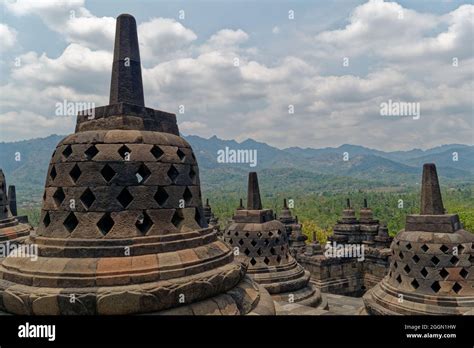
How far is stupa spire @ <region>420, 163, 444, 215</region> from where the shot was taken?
27.9ft

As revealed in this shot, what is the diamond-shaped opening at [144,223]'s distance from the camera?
4887 mm

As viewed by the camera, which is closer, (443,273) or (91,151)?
(91,151)

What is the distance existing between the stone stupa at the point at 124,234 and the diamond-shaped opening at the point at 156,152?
0.01 m

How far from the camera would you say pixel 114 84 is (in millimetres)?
5699

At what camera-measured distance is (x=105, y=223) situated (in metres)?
4.82

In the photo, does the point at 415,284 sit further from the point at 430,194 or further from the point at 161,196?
the point at 161,196

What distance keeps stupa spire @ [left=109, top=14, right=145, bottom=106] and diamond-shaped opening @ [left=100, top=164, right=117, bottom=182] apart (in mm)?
1294

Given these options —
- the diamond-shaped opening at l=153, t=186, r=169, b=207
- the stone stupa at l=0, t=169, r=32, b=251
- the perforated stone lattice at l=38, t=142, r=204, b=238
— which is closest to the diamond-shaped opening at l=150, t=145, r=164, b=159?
the perforated stone lattice at l=38, t=142, r=204, b=238

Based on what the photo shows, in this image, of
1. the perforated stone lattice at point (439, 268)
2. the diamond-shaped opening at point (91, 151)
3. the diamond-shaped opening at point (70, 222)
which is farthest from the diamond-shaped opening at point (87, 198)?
the perforated stone lattice at point (439, 268)

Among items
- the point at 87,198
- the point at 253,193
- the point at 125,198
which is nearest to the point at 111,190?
the point at 125,198

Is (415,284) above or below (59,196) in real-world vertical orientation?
→ below

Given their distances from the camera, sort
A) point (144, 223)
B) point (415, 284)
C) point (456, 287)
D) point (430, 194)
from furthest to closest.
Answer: point (430, 194) → point (415, 284) → point (456, 287) → point (144, 223)

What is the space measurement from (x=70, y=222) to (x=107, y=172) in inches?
33.4
